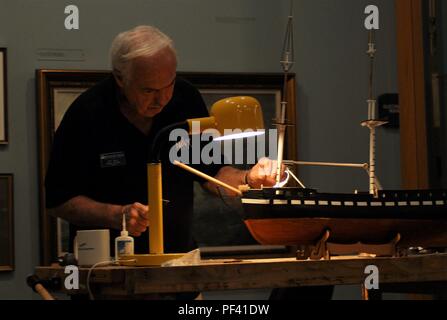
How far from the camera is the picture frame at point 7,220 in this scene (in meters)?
3.23

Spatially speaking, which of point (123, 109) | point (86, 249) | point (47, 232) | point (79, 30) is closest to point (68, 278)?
point (86, 249)

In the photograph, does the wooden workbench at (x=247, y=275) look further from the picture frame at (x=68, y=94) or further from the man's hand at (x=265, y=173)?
the picture frame at (x=68, y=94)

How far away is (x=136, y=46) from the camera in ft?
7.18

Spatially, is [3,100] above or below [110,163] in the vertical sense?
above

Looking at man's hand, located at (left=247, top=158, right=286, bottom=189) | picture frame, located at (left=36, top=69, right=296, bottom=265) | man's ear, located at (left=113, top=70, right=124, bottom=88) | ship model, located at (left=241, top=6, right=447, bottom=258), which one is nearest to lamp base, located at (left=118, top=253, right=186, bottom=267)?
ship model, located at (left=241, top=6, right=447, bottom=258)

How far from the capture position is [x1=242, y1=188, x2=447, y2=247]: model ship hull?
1.97 meters

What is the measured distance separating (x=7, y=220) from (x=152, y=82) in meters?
1.35

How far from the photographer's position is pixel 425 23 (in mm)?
3748

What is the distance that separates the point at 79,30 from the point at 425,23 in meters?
1.56

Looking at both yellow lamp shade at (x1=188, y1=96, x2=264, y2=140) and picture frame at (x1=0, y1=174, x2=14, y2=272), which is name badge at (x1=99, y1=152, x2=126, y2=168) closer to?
yellow lamp shade at (x1=188, y1=96, x2=264, y2=140)

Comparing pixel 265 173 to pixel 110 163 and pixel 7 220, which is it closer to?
pixel 110 163

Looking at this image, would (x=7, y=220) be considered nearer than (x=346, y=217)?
No

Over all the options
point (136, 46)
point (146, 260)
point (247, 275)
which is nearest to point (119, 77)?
point (136, 46)

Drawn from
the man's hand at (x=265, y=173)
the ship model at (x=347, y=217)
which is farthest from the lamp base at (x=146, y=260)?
the man's hand at (x=265, y=173)
